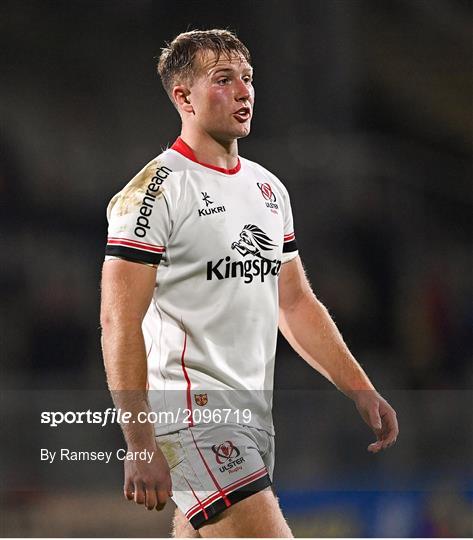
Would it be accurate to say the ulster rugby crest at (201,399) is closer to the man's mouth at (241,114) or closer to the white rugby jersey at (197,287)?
the white rugby jersey at (197,287)

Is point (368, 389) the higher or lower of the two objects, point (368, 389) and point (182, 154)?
the lower

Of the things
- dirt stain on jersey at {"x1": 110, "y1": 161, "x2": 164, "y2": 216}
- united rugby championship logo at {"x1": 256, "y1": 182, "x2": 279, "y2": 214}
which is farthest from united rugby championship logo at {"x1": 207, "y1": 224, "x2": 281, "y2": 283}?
dirt stain on jersey at {"x1": 110, "y1": 161, "x2": 164, "y2": 216}

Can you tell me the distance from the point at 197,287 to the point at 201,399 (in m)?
0.31

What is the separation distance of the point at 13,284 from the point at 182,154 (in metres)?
2.47

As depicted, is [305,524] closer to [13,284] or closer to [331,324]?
[331,324]

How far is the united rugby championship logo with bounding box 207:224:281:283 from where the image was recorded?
8.24 ft

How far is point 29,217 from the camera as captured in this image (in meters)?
5.02

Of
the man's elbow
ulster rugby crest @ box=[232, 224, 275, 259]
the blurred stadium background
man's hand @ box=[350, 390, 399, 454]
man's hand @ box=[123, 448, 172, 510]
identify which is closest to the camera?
man's hand @ box=[123, 448, 172, 510]

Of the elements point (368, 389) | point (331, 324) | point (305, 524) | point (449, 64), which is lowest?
point (305, 524)

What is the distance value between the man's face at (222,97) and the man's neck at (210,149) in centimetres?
2

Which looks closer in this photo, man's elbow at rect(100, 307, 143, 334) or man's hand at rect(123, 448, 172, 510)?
man's hand at rect(123, 448, 172, 510)

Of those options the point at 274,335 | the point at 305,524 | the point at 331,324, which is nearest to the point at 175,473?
the point at 274,335

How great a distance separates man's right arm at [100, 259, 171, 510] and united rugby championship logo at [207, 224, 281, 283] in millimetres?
208

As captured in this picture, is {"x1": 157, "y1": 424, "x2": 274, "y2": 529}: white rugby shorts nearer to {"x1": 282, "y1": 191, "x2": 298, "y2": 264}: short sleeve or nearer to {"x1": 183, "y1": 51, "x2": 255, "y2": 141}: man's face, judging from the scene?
{"x1": 282, "y1": 191, "x2": 298, "y2": 264}: short sleeve
